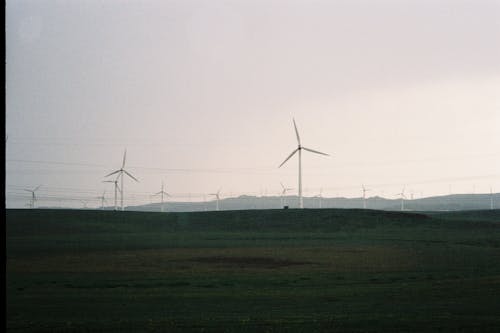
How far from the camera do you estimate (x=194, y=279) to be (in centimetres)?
4072

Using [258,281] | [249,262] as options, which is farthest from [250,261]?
[258,281]

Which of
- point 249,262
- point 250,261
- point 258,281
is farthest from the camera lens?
point 250,261

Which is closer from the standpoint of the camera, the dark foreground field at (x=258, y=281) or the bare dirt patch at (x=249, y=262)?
the dark foreground field at (x=258, y=281)

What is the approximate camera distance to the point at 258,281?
39.5 m

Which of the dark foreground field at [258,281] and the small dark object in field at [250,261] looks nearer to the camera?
the dark foreground field at [258,281]

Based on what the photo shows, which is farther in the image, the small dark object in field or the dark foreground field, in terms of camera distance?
the small dark object in field

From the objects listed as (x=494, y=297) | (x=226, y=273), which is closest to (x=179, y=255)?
(x=226, y=273)

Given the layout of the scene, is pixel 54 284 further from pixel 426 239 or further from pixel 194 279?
pixel 426 239

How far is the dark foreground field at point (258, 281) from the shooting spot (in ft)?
74.2

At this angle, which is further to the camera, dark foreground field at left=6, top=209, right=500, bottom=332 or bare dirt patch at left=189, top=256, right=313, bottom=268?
bare dirt patch at left=189, top=256, right=313, bottom=268

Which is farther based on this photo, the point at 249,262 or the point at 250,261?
the point at 250,261

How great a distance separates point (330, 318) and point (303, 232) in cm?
7776

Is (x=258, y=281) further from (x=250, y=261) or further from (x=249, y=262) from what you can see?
(x=250, y=261)

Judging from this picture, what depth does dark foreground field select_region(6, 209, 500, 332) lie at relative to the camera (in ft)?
74.2
